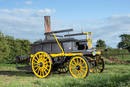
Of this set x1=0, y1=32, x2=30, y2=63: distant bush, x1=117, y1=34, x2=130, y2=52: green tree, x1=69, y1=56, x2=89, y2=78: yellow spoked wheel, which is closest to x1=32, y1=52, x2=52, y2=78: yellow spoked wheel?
x1=69, y1=56, x2=89, y2=78: yellow spoked wheel

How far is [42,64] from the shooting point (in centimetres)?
954

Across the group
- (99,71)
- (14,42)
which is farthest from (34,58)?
(14,42)

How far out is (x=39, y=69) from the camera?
962 centimetres

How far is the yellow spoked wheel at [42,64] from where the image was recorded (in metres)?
9.37

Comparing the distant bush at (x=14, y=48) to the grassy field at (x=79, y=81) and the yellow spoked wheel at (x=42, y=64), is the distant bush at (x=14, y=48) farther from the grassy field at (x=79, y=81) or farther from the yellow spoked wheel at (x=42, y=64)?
the grassy field at (x=79, y=81)

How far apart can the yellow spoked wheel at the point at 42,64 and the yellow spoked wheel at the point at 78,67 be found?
1193mm

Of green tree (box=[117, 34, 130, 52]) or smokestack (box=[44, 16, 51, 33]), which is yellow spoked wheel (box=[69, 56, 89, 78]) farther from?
green tree (box=[117, 34, 130, 52])

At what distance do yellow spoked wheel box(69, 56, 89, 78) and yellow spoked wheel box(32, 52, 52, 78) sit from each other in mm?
1193

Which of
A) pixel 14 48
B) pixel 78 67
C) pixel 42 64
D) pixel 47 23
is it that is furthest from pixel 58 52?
pixel 14 48

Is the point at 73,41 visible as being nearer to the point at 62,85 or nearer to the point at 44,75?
the point at 44,75

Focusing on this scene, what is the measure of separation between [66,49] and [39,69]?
1682 millimetres

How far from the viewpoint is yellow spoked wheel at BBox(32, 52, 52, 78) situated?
30.7 feet

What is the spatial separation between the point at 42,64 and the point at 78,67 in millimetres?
1990

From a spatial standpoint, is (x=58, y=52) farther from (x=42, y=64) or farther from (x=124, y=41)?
(x=124, y=41)
